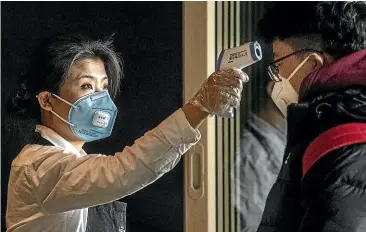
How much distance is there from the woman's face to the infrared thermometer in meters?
0.43

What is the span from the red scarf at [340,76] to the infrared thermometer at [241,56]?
0.43 feet

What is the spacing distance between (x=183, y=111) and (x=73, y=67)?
441mm

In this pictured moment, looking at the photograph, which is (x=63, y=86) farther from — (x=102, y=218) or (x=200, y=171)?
(x=200, y=171)

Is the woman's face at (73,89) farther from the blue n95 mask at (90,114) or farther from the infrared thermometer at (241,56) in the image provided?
the infrared thermometer at (241,56)

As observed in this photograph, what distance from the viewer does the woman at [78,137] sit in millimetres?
1152

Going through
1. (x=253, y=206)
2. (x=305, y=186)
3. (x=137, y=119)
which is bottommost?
(x=253, y=206)

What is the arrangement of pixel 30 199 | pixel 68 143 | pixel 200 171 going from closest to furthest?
1. pixel 30 199
2. pixel 68 143
3. pixel 200 171

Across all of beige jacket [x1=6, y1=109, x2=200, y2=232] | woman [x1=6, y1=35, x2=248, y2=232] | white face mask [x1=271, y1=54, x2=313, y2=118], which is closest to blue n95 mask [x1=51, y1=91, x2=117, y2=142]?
woman [x1=6, y1=35, x2=248, y2=232]

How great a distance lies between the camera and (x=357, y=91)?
3.59 ft

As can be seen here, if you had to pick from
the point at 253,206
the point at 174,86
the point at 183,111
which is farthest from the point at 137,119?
the point at 183,111

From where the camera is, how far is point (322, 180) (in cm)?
100

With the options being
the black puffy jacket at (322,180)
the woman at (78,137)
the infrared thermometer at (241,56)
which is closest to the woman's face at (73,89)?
the woman at (78,137)

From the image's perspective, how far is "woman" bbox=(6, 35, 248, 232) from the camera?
1152 millimetres

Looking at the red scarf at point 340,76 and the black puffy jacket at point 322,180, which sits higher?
the red scarf at point 340,76
